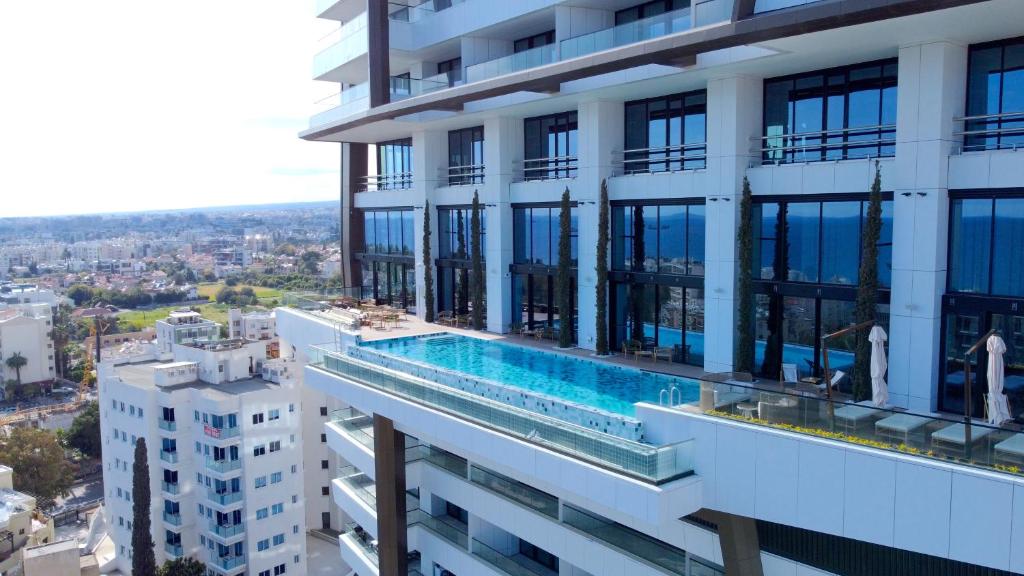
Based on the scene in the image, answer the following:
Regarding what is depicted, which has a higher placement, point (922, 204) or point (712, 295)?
point (922, 204)

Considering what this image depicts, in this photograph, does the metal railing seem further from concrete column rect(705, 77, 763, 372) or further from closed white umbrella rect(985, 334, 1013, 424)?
closed white umbrella rect(985, 334, 1013, 424)

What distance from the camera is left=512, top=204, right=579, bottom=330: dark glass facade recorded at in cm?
2392

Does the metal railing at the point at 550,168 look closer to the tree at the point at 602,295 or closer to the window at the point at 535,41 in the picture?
the tree at the point at 602,295

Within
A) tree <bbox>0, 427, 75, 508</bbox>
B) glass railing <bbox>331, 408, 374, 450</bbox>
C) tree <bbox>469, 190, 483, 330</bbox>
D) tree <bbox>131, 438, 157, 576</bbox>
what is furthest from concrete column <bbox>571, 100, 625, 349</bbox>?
tree <bbox>0, 427, 75, 508</bbox>

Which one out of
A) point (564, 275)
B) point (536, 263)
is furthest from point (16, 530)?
point (564, 275)

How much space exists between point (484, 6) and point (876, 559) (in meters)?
18.8

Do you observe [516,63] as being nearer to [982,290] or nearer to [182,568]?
[982,290]

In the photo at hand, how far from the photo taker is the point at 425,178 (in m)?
29.3

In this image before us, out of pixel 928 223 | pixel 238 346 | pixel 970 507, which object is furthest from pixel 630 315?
pixel 238 346

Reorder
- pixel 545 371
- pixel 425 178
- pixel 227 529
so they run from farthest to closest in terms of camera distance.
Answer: pixel 227 529 < pixel 425 178 < pixel 545 371

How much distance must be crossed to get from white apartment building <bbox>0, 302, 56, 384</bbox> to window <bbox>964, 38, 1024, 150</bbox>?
104378 mm

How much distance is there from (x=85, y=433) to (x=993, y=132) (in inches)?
2844

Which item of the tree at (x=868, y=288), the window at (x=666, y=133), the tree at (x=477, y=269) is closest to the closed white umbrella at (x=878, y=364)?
the tree at (x=868, y=288)

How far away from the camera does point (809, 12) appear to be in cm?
1307
